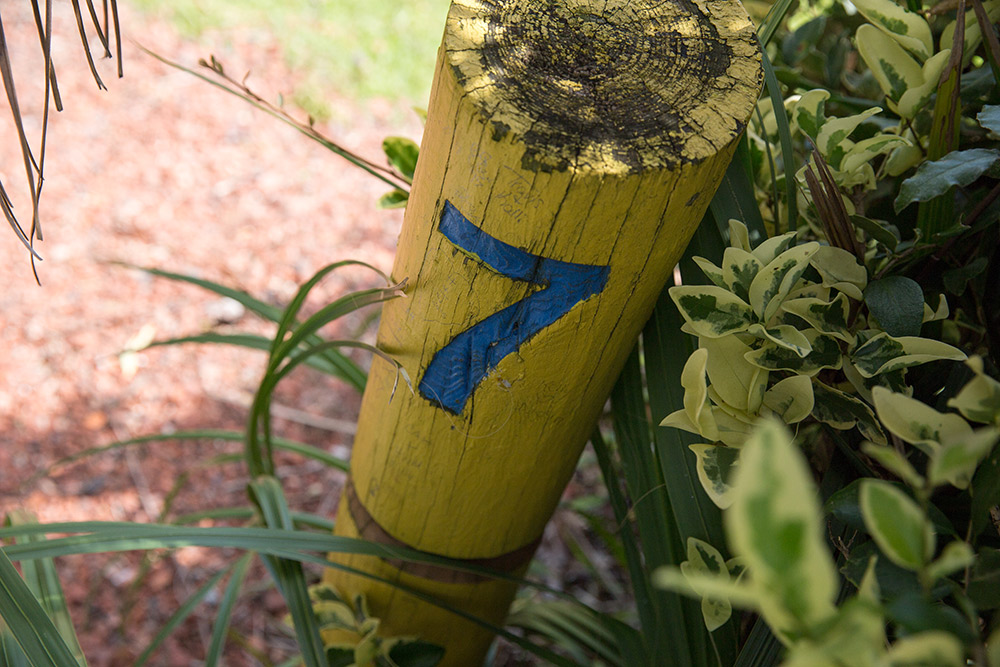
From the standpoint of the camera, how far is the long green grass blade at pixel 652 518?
779 mm

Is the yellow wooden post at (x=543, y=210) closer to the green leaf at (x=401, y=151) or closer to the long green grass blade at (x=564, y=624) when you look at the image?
the green leaf at (x=401, y=151)

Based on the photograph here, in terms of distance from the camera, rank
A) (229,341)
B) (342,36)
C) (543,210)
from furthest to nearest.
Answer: (342,36) → (229,341) → (543,210)

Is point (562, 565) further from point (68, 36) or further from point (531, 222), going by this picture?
point (68, 36)

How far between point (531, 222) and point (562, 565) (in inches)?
51.1

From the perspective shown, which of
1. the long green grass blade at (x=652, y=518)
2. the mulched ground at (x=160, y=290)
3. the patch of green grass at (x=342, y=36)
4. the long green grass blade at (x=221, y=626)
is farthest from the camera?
the patch of green grass at (x=342, y=36)

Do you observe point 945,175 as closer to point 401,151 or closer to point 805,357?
point 805,357

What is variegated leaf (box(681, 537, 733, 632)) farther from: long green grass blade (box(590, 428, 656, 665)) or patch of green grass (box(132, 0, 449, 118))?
patch of green grass (box(132, 0, 449, 118))

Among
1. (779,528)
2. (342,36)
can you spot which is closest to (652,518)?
(779,528)

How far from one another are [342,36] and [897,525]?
2594 mm

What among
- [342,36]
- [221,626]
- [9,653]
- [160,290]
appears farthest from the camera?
[342,36]

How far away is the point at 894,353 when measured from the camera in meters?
0.62

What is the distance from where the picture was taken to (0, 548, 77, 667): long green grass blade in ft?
2.27

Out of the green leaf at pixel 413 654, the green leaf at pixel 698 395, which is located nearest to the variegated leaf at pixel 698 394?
the green leaf at pixel 698 395

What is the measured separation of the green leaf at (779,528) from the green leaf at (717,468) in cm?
30
